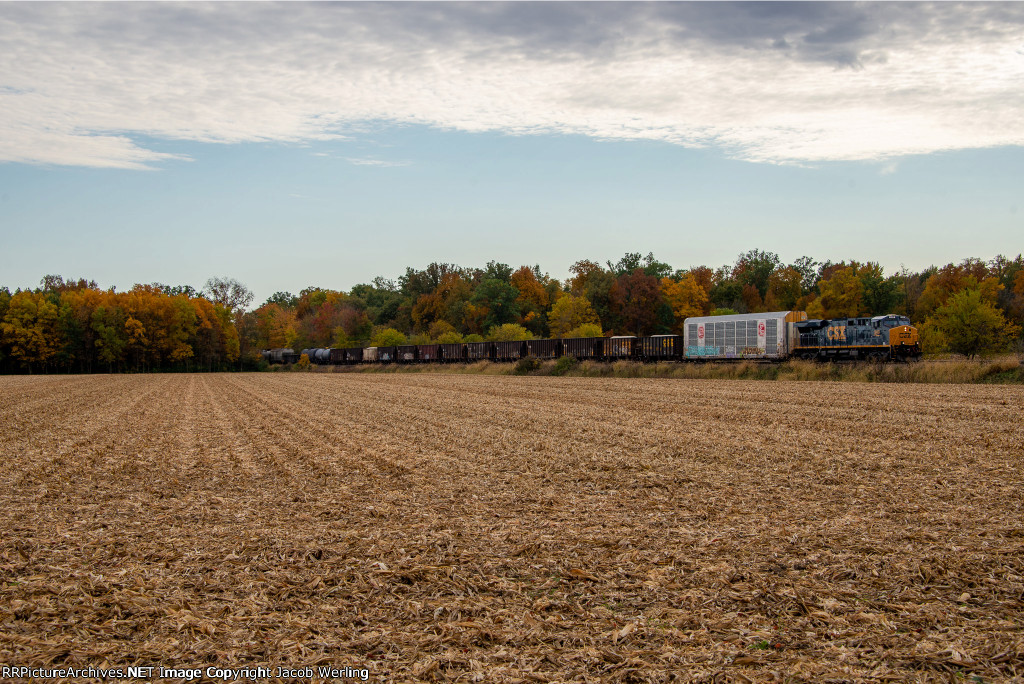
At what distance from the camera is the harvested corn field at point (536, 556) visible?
556 centimetres

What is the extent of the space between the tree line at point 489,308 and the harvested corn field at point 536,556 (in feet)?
241

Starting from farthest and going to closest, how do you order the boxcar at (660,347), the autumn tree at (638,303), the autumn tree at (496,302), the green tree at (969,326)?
the autumn tree at (496,302), the autumn tree at (638,303), the boxcar at (660,347), the green tree at (969,326)

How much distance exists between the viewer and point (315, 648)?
5668mm

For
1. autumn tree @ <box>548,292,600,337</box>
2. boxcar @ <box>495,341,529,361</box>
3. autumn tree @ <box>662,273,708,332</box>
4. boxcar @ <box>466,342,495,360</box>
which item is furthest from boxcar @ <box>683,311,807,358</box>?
autumn tree @ <box>662,273,708,332</box>

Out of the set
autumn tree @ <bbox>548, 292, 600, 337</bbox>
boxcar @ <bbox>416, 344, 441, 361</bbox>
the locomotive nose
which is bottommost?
boxcar @ <bbox>416, 344, 441, 361</bbox>

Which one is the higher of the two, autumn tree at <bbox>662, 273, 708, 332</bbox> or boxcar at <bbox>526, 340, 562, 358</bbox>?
autumn tree at <bbox>662, 273, 708, 332</bbox>

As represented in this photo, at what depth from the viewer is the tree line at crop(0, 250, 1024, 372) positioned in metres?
91.9

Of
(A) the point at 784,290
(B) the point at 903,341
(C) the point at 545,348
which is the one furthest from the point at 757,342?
(A) the point at 784,290

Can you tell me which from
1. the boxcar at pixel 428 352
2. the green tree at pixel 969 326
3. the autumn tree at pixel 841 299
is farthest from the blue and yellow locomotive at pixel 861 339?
the autumn tree at pixel 841 299

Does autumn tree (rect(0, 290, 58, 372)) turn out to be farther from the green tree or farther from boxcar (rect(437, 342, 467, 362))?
the green tree

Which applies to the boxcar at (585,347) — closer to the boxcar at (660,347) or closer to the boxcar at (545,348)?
the boxcar at (545,348)

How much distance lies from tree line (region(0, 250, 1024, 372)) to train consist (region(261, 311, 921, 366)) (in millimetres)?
28958

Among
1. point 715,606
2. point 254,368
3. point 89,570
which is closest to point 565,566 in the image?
point 715,606

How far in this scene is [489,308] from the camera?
373 feet
